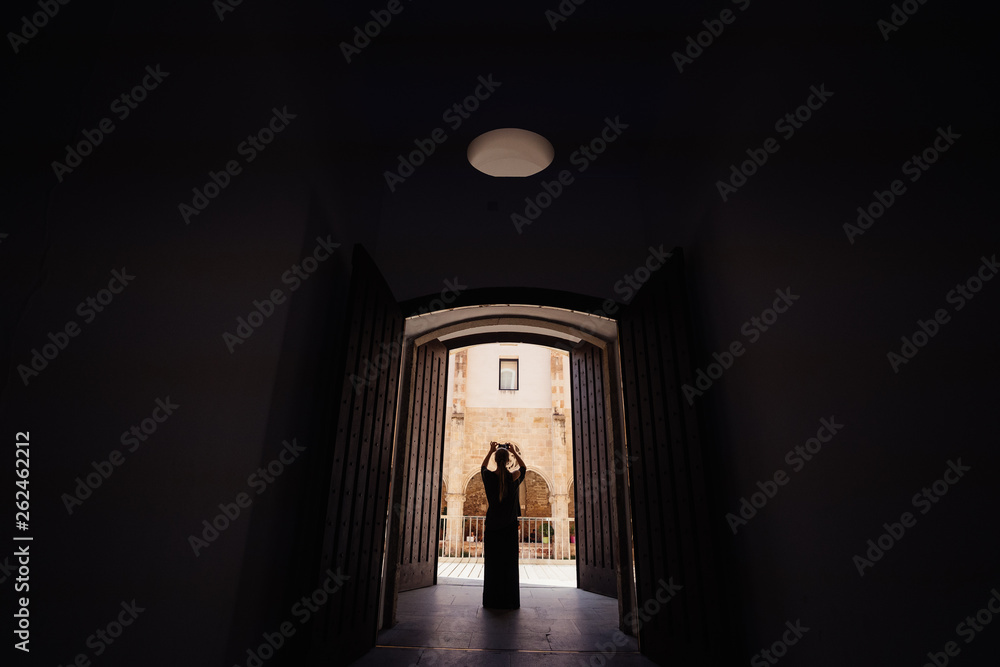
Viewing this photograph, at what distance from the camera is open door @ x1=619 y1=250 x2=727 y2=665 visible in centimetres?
257

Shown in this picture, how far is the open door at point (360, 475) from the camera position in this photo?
2695mm

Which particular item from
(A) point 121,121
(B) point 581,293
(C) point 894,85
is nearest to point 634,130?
(B) point 581,293

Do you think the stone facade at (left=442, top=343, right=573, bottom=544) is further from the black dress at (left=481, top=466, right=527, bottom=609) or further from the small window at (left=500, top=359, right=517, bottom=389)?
the black dress at (left=481, top=466, right=527, bottom=609)

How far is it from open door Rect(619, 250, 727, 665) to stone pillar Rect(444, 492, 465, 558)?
35.0 feet

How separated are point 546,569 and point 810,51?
31.6 feet

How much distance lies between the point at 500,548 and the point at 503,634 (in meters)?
1.25

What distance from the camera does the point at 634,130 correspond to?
3984 millimetres

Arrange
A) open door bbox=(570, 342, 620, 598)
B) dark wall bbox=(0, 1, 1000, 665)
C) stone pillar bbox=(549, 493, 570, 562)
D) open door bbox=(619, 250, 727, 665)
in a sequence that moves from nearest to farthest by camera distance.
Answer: dark wall bbox=(0, 1, 1000, 665) < open door bbox=(619, 250, 727, 665) < open door bbox=(570, 342, 620, 598) < stone pillar bbox=(549, 493, 570, 562)

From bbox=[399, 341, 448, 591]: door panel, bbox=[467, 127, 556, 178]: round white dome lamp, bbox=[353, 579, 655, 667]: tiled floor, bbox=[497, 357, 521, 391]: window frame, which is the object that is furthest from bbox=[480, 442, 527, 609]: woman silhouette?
bbox=[497, 357, 521, 391]: window frame

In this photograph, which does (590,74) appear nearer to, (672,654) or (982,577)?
(982,577)

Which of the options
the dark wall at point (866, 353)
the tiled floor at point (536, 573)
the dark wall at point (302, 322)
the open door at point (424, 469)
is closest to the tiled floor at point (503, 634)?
the open door at point (424, 469)

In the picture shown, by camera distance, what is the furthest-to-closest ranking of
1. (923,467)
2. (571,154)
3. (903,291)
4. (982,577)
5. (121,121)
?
(571,154) < (121,121) < (903,291) < (923,467) < (982,577)

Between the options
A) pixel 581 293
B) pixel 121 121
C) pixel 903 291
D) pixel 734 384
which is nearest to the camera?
pixel 903 291

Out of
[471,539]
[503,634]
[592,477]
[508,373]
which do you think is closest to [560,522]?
[471,539]
